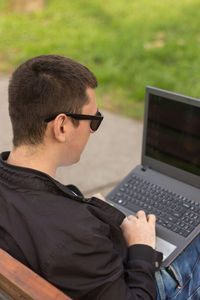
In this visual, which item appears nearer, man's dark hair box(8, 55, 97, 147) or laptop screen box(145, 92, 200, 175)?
man's dark hair box(8, 55, 97, 147)

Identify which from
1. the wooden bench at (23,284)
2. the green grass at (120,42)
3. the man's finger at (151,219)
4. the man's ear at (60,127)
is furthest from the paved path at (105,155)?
the wooden bench at (23,284)

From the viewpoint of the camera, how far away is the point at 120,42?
→ 6.46 metres

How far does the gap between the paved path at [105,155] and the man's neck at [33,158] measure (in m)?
2.03

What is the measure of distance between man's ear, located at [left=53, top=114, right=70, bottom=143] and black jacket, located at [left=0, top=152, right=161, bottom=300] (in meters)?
0.16

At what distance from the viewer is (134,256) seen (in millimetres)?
1560

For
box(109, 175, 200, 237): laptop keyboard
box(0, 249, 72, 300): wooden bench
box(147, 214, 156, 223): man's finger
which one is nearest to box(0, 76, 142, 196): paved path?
box(109, 175, 200, 237): laptop keyboard

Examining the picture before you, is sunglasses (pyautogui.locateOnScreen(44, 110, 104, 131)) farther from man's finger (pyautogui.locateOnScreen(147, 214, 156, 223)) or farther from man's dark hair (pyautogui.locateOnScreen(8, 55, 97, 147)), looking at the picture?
man's finger (pyautogui.locateOnScreen(147, 214, 156, 223))

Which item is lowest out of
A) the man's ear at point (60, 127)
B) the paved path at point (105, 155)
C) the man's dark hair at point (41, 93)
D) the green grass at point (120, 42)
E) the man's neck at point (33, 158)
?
the paved path at point (105, 155)

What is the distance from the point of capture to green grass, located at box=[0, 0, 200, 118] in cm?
533

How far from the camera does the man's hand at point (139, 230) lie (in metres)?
1.64

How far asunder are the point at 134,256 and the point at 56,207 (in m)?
0.38

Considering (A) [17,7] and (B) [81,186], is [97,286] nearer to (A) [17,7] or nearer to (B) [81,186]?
(B) [81,186]

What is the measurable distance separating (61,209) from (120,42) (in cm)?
541

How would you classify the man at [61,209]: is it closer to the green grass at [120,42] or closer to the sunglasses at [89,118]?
the sunglasses at [89,118]
